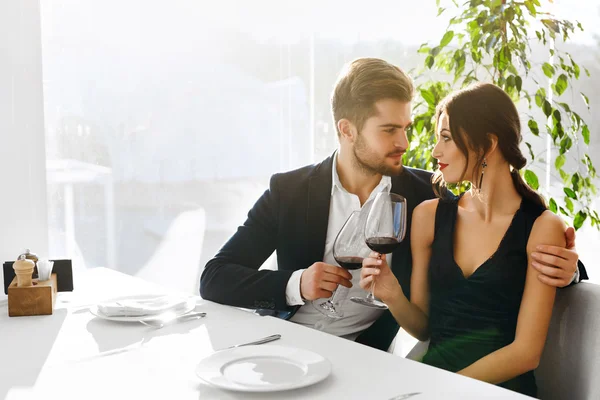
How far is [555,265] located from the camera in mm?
1624

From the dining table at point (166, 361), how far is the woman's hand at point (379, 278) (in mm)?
240

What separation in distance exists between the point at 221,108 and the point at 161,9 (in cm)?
58

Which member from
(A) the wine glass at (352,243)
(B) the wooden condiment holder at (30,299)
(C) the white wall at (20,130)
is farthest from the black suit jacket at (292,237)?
(C) the white wall at (20,130)

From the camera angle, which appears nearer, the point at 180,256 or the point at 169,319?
the point at 169,319

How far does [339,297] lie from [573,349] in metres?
0.71

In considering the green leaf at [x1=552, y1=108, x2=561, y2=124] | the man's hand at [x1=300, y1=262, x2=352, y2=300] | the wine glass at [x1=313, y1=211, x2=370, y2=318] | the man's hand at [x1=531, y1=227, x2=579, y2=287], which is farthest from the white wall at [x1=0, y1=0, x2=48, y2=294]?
the green leaf at [x1=552, y1=108, x2=561, y2=124]

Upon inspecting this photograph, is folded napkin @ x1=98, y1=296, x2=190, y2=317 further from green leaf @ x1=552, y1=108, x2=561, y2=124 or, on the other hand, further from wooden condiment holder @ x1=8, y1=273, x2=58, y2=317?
green leaf @ x1=552, y1=108, x2=561, y2=124

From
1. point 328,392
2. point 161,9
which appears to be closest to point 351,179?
point 328,392

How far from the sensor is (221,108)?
3436 millimetres

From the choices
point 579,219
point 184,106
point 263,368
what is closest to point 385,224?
point 263,368

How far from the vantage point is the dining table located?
3.93 ft

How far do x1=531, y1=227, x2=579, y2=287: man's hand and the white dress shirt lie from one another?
555 mm

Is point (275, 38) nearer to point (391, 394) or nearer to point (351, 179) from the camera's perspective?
point (351, 179)

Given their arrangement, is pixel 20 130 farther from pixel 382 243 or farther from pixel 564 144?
pixel 564 144
